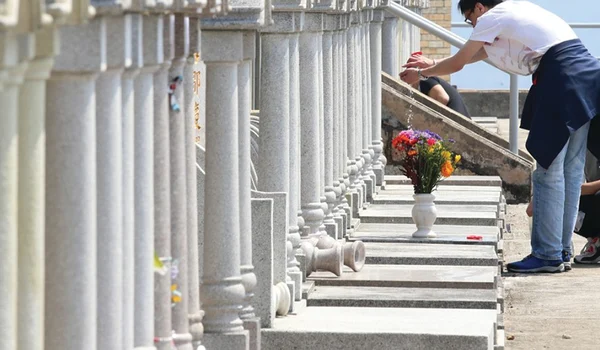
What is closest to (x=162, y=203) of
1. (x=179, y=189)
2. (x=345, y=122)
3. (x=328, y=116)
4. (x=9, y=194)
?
(x=179, y=189)

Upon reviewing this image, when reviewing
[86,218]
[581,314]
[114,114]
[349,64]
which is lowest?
[581,314]

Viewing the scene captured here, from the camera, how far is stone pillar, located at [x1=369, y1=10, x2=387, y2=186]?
12.5 m

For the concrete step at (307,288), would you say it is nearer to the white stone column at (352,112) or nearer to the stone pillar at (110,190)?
the white stone column at (352,112)

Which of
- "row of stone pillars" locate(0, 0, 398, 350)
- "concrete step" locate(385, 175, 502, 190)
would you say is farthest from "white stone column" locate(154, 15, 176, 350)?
"concrete step" locate(385, 175, 502, 190)

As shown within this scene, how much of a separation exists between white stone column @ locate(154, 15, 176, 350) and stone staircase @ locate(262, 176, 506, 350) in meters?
1.90

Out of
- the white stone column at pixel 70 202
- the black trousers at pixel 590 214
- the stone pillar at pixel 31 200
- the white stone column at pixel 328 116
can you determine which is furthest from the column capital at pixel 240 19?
the black trousers at pixel 590 214

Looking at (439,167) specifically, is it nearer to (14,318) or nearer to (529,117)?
(529,117)

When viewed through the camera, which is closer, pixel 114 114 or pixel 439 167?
pixel 114 114

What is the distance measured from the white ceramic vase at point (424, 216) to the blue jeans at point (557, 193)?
25.5 inches

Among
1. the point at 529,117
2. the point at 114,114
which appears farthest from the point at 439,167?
the point at 114,114

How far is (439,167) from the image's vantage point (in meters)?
9.93

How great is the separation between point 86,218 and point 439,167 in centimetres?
604

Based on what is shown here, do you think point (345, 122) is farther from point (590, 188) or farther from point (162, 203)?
point (162, 203)

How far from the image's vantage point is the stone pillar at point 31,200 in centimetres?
373
